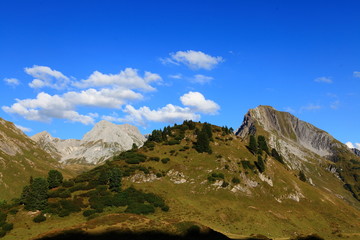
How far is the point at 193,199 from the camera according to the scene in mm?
94188

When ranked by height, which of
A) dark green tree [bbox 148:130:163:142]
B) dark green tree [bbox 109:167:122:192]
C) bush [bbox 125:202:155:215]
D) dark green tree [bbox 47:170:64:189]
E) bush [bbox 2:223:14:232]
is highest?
dark green tree [bbox 148:130:163:142]

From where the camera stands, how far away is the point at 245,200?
100500mm

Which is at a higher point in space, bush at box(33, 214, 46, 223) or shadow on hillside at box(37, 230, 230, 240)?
shadow on hillside at box(37, 230, 230, 240)

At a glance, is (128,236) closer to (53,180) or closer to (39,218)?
(39,218)

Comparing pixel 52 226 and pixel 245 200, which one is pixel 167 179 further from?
pixel 52 226

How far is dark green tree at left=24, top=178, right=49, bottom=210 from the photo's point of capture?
75.4 meters

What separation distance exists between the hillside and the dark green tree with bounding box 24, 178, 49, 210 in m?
2.31

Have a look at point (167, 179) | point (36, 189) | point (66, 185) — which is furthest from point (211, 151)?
point (36, 189)

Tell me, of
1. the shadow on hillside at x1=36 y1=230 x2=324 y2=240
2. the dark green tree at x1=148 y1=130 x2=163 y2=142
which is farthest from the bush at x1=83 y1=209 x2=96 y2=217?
the dark green tree at x1=148 y1=130 x2=163 y2=142

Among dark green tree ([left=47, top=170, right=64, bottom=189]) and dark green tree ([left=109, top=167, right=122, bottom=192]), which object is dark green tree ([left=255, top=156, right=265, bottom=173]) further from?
dark green tree ([left=47, top=170, right=64, bottom=189])

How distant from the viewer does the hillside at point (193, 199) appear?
222 feet

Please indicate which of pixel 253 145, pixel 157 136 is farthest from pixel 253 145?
pixel 157 136

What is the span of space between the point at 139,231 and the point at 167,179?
170ft

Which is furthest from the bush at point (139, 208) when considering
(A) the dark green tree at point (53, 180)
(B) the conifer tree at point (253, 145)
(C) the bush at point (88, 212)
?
(B) the conifer tree at point (253, 145)
